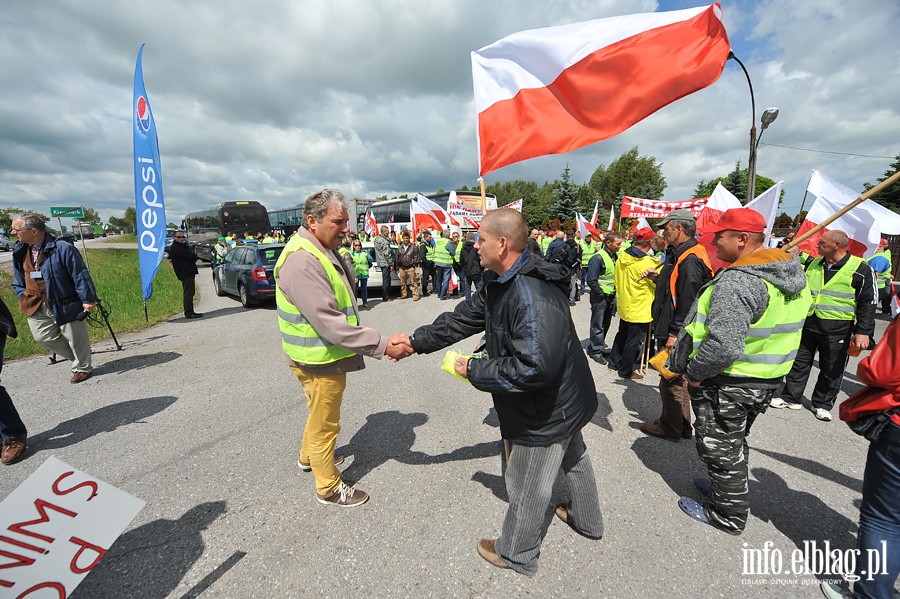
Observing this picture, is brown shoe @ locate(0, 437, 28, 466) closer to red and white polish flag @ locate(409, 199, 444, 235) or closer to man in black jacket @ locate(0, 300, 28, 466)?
man in black jacket @ locate(0, 300, 28, 466)

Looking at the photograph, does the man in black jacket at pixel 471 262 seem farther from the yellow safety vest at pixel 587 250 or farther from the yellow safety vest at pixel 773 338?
the yellow safety vest at pixel 773 338

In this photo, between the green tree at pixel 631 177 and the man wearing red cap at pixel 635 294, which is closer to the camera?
the man wearing red cap at pixel 635 294

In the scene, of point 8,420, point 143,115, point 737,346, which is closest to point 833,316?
point 737,346

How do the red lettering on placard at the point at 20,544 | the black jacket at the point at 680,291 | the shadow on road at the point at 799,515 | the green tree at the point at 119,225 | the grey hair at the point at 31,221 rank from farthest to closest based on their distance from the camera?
the green tree at the point at 119,225 → the grey hair at the point at 31,221 → the black jacket at the point at 680,291 → the shadow on road at the point at 799,515 → the red lettering on placard at the point at 20,544

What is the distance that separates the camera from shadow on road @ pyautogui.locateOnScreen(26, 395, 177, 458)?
354 centimetres

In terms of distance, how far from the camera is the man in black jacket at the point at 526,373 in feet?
5.94

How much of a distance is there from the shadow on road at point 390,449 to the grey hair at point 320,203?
2.00 meters

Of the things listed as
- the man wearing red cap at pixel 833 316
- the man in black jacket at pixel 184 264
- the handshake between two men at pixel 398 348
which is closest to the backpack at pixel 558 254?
the man wearing red cap at pixel 833 316

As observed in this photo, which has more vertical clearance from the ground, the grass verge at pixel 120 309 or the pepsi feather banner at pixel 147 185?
the pepsi feather banner at pixel 147 185

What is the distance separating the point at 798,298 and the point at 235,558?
356 centimetres

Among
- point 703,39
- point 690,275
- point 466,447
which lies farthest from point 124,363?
point 703,39

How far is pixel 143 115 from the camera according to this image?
19.2 feet

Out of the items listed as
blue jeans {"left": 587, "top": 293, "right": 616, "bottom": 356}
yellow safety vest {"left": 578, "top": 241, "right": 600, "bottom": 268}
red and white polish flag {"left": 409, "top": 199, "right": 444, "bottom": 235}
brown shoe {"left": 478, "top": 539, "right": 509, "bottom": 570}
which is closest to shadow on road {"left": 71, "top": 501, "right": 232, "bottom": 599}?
brown shoe {"left": 478, "top": 539, "right": 509, "bottom": 570}

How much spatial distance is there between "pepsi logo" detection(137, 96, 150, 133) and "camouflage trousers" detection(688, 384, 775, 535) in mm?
7734
